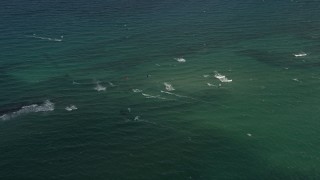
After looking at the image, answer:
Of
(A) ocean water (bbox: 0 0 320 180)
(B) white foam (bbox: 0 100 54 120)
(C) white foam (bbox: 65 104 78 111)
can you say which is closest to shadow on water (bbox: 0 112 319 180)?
(A) ocean water (bbox: 0 0 320 180)

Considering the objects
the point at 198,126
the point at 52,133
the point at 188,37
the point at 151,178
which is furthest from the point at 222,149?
the point at 188,37

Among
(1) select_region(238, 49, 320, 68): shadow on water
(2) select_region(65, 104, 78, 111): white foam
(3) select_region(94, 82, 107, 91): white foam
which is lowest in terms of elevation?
(2) select_region(65, 104, 78, 111): white foam

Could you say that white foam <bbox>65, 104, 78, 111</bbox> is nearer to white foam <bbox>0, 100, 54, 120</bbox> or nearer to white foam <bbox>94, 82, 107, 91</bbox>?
white foam <bbox>0, 100, 54, 120</bbox>

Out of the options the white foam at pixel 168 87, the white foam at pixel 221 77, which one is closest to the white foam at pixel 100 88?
the white foam at pixel 168 87

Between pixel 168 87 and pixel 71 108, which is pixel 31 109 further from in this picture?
pixel 168 87

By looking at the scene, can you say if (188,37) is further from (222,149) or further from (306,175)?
(306,175)

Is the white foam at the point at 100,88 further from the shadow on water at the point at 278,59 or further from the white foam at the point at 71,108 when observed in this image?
the shadow on water at the point at 278,59

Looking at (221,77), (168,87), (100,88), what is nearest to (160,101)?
(168,87)
